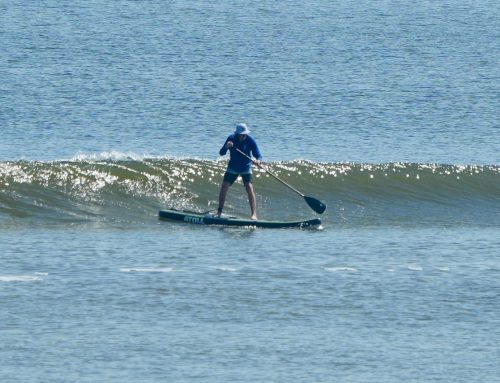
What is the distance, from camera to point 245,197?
24141 mm

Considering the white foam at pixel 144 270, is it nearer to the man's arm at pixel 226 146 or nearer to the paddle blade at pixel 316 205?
the man's arm at pixel 226 146

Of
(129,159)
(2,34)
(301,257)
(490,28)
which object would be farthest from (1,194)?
(490,28)

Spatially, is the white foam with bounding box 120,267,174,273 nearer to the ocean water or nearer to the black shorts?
the ocean water

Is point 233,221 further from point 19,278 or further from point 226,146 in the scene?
point 19,278

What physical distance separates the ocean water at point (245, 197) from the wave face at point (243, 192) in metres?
0.06

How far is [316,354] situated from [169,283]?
3.28 meters

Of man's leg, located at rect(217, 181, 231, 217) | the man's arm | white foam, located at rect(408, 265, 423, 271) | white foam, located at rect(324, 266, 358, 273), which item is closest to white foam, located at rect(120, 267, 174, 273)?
white foam, located at rect(324, 266, 358, 273)

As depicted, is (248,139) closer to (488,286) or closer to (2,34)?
(488,286)

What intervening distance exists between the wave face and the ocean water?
6cm

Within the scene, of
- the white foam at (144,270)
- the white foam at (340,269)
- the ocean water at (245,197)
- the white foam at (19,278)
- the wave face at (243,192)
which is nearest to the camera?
the ocean water at (245,197)

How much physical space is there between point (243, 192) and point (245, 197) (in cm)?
21

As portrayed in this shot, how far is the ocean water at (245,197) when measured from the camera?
14.2 metres

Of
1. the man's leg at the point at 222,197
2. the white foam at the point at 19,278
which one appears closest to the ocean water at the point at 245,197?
the white foam at the point at 19,278

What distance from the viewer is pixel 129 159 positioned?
1022 inches
